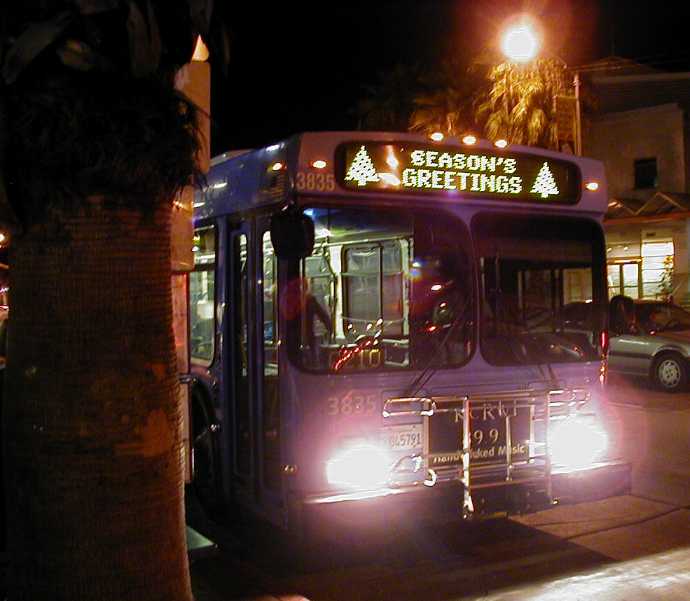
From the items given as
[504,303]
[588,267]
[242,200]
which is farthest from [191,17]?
[588,267]

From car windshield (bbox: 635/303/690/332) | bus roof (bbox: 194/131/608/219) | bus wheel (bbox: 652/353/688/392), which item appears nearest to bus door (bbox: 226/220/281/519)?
bus roof (bbox: 194/131/608/219)

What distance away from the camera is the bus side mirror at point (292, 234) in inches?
231

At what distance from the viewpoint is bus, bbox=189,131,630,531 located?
616 centimetres

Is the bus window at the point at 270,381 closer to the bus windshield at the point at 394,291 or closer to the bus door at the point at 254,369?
the bus door at the point at 254,369

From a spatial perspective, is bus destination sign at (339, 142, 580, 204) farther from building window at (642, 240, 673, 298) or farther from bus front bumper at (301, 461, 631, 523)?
building window at (642, 240, 673, 298)

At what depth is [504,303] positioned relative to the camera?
678 centimetres

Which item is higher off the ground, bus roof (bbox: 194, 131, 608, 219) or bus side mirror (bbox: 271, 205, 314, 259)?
bus roof (bbox: 194, 131, 608, 219)

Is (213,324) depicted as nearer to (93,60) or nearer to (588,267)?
(588,267)

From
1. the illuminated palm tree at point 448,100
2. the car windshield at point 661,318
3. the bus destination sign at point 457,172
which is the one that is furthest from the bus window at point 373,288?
the illuminated palm tree at point 448,100

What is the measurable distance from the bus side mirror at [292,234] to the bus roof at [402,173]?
0.85ft

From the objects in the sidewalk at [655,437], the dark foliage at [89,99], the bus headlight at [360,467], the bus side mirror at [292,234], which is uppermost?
the dark foliage at [89,99]

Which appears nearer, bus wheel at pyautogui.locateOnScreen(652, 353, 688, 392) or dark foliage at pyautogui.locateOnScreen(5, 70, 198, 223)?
dark foliage at pyautogui.locateOnScreen(5, 70, 198, 223)

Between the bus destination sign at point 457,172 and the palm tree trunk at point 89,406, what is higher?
the bus destination sign at point 457,172

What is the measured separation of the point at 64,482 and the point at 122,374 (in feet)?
1.70
